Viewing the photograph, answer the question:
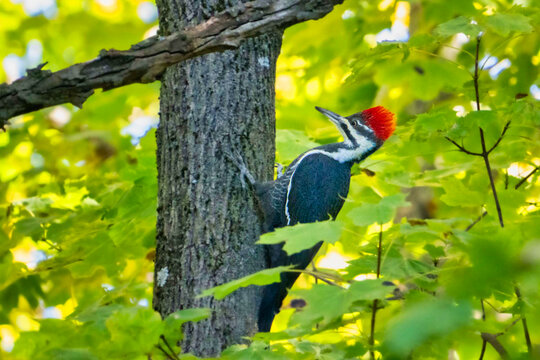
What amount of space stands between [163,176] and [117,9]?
11.7 ft

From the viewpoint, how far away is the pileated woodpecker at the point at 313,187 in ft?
8.09

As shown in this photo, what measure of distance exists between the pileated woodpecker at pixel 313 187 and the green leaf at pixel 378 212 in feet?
2.63

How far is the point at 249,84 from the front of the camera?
2.39m

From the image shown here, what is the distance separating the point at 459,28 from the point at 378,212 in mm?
882

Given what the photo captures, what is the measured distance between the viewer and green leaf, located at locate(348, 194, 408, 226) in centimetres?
154

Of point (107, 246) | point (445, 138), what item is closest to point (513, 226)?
point (445, 138)

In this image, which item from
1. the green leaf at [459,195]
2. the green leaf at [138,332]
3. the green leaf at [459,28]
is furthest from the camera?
the green leaf at [459,195]

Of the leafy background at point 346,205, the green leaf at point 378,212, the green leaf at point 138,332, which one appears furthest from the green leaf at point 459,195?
the green leaf at point 138,332

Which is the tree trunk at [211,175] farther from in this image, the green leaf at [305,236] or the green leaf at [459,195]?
the green leaf at [459,195]

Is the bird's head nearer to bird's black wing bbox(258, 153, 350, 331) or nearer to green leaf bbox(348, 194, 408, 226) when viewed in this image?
bird's black wing bbox(258, 153, 350, 331)

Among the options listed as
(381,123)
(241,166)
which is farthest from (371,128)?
(241,166)

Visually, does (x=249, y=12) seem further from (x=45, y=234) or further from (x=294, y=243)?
(x=45, y=234)

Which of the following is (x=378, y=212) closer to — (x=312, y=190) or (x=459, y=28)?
(x=459, y=28)

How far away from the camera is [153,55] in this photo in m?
2.24
